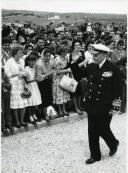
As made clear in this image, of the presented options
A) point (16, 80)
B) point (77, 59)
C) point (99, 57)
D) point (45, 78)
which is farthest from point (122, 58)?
point (99, 57)

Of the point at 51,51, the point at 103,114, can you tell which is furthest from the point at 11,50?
the point at 103,114

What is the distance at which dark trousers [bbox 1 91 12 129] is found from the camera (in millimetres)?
4742

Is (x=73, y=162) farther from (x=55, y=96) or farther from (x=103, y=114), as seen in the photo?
(x=55, y=96)

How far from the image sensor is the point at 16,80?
479 cm

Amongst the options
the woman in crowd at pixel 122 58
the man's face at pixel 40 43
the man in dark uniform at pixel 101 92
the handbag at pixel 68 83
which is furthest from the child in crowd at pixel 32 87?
the woman in crowd at pixel 122 58

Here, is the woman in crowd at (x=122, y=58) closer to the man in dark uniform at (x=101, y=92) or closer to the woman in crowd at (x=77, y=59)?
the woman in crowd at (x=77, y=59)

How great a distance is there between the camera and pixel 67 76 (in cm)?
544

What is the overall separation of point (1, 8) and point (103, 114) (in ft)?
4.40

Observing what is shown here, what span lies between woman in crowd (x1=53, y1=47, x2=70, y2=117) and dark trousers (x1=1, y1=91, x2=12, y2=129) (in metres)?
0.80

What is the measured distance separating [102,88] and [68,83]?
144 cm

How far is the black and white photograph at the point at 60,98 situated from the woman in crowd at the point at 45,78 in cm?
1

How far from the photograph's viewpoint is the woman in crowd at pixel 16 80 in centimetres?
473

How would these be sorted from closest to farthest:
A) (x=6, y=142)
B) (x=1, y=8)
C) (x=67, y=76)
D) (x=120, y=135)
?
(x=1, y=8) < (x=6, y=142) < (x=120, y=135) < (x=67, y=76)

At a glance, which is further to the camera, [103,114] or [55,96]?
[55,96]
